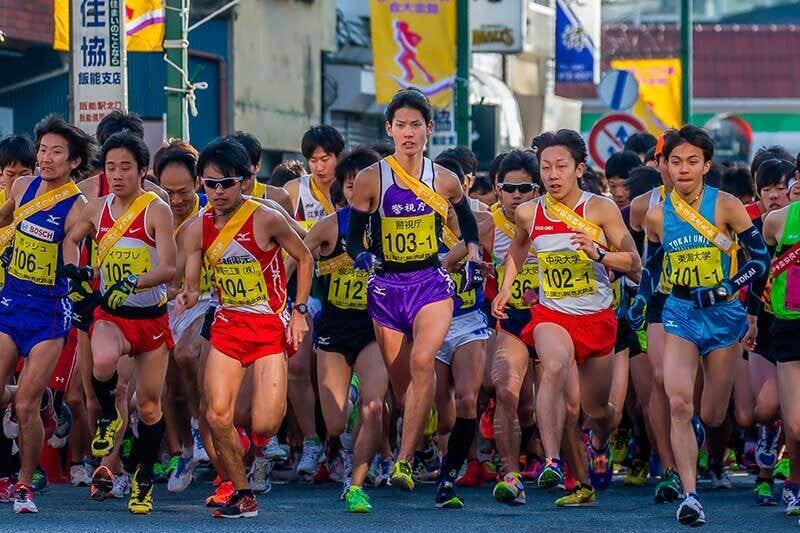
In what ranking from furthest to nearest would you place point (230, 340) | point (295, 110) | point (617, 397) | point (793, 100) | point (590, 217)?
point (793, 100), point (295, 110), point (617, 397), point (590, 217), point (230, 340)

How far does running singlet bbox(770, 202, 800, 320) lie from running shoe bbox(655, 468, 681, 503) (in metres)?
1.47

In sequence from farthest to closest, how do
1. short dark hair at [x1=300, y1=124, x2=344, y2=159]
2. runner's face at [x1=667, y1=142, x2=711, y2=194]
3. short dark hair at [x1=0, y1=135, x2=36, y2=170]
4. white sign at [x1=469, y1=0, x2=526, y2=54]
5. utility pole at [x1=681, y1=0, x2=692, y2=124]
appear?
1. white sign at [x1=469, y1=0, x2=526, y2=54]
2. utility pole at [x1=681, y1=0, x2=692, y2=124]
3. short dark hair at [x1=300, y1=124, x2=344, y2=159]
4. short dark hair at [x1=0, y1=135, x2=36, y2=170]
5. runner's face at [x1=667, y1=142, x2=711, y2=194]

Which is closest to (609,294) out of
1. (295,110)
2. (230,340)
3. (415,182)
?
(415,182)

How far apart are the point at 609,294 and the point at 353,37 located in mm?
23057

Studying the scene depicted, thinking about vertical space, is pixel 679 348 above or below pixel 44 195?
below

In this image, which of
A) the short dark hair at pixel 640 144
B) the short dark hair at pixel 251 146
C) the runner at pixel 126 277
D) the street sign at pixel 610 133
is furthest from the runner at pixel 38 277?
the street sign at pixel 610 133

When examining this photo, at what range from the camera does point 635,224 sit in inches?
525

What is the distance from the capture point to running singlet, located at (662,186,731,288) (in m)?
11.7

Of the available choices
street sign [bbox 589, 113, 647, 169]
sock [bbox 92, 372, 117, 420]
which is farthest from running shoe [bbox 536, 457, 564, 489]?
street sign [bbox 589, 113, 647, 169]

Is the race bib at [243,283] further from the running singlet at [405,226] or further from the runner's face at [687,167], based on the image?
the runner's face at [687,167]

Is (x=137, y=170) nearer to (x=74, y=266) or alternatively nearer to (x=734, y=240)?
(x=74, y=266)

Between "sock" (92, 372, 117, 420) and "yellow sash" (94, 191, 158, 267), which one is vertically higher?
"yellow sash" (94, 191, 158, 267)

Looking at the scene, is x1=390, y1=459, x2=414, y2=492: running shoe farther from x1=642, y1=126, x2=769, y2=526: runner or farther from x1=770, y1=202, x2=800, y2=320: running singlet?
x1=770, y1=202, x2=800, y2=320: running singlet

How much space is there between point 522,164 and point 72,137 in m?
3.04
